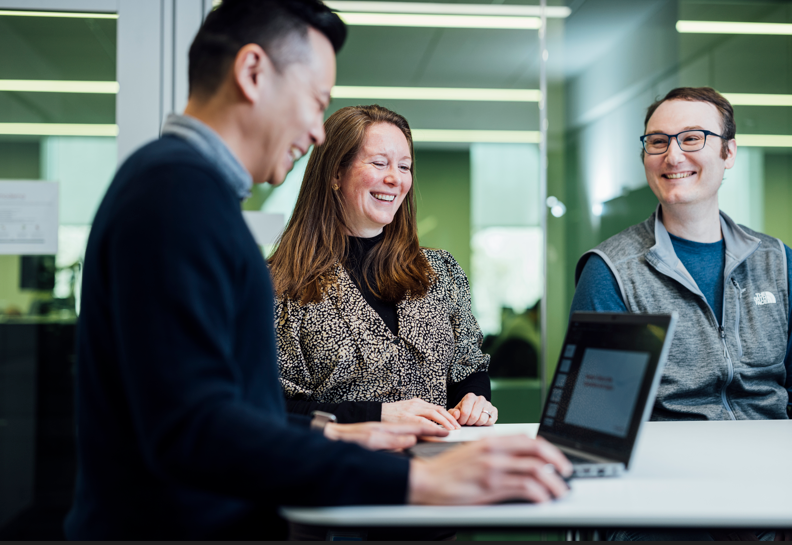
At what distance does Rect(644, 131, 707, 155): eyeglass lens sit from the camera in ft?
6.70

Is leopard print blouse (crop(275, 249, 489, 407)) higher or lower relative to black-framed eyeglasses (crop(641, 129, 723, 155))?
lower

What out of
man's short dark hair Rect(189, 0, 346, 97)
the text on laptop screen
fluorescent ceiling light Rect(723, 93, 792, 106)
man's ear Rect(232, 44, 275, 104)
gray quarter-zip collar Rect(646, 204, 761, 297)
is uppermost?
fluorescent ceiling light Rect(723, 93, 792, 106)

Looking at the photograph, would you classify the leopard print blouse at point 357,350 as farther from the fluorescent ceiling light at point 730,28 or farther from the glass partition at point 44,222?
the fluorescent ceiling light at point 730,28

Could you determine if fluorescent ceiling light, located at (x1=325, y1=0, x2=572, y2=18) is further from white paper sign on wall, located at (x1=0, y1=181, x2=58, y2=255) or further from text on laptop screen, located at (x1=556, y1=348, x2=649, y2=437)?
text on laptop screen, located at (x1=556, y1=348, x2=649, y2=437)

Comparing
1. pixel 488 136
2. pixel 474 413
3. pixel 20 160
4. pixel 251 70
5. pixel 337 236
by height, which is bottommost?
pixel 474 413

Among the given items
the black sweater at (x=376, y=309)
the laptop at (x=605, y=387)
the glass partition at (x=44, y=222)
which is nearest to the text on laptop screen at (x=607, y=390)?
the laptop at (x=605, y=387)

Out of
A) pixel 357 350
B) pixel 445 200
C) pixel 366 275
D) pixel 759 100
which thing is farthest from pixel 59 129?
pixel 759 100

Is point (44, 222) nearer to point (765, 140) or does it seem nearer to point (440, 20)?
point (440, 20)

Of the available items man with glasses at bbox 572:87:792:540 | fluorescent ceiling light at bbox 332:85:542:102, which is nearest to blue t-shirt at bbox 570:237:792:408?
man with glasses at bbox 572:87:792:540

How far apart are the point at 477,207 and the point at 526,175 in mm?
278

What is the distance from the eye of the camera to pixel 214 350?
799 mm

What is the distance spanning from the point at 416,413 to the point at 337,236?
2.14 ft

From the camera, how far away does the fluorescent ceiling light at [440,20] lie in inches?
116

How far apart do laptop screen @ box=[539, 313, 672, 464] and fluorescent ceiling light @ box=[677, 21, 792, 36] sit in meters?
2.48
